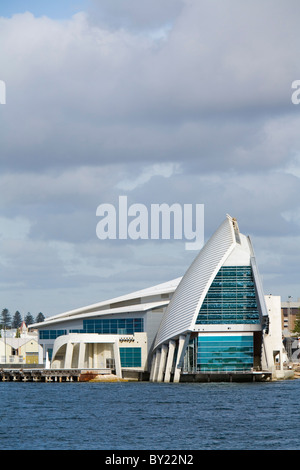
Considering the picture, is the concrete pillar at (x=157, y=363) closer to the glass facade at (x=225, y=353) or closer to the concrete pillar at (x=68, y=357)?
the glass facade at (x=225, y=353)

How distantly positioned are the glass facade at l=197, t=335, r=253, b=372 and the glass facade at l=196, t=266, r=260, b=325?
181cm

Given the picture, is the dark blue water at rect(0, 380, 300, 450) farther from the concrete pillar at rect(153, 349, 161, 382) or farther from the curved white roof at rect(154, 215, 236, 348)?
the concrete pillar at rect(153, 349, 161, 382)

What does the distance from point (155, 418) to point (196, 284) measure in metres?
48.0

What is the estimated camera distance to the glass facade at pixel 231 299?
379ft

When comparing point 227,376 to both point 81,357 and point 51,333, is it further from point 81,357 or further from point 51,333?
point 51,333

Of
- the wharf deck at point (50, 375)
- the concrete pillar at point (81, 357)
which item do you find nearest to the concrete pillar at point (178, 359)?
the wharf deck at point (50, 375)

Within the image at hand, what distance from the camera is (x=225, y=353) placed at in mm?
114875

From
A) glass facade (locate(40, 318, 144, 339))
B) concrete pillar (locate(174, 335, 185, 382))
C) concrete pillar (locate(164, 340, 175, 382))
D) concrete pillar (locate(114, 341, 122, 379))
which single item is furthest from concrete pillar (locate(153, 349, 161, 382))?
glass facade (locate(40, 318, 144, 339))

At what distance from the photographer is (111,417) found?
73500 mm

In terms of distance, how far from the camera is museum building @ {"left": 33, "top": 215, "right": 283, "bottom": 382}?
377 ft
